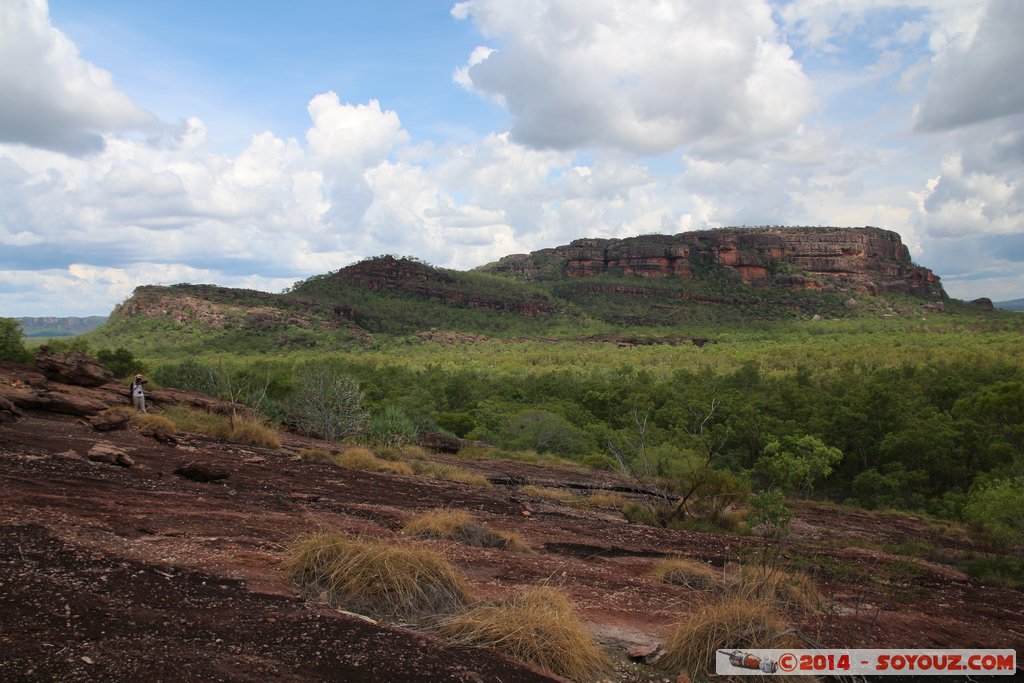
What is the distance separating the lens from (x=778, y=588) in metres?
6.82

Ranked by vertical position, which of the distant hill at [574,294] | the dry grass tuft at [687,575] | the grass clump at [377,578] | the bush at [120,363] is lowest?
the dry grass tuft at [687,575]

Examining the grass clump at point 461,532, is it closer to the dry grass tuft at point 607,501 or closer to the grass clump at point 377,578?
the grass clump at point 377,578

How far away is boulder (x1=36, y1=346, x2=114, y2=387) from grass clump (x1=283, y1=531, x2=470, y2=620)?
13.4m

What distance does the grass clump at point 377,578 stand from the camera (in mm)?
5148

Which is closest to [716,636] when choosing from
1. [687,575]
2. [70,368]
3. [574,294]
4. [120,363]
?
[687,575]

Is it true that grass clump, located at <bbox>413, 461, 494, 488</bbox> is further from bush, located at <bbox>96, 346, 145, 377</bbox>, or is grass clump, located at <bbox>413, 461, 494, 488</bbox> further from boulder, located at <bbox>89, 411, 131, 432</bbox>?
bush, located at <bbox>96, 346, 145, 377</bbox>

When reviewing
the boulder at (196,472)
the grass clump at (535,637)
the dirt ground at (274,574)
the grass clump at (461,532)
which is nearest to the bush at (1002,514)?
the dirt ground at (274,574)

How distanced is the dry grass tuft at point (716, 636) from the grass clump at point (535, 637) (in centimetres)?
65

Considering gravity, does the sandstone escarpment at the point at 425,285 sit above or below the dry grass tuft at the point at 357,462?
above

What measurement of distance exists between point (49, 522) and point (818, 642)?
268 inches

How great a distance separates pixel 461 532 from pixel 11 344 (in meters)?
21.3

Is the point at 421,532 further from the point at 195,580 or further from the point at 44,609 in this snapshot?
the point at 44,609

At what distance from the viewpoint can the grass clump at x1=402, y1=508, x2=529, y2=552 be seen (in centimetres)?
794

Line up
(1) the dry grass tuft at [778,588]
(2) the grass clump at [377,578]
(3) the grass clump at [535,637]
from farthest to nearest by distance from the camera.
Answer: (1) the dry grass tuft at [778,588] < (2) the grass clump at [377,578] < (3) the grass clump at [535,637]
